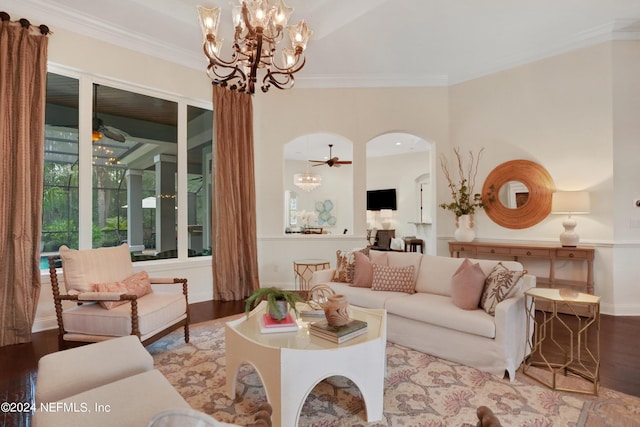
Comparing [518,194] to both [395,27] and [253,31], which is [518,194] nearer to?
Answer: [395,27]

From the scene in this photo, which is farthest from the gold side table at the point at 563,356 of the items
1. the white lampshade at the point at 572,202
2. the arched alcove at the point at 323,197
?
the arched alcove at the point at 323,197

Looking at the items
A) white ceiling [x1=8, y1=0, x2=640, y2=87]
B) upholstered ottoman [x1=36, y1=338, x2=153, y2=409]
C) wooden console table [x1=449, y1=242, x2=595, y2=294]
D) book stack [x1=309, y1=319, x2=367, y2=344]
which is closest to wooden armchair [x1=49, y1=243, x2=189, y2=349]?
upholstered ottoman [x1=36, y1=338, x2=153, y2=409]

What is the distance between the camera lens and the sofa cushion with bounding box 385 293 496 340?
2570 millimetres

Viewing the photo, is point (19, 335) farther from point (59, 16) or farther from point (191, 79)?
point (191, 79)

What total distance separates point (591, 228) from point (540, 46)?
2.53 metres

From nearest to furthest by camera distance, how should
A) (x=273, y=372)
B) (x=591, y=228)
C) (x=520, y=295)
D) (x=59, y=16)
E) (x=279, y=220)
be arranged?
(x=273, y=372) → (x=520, y=295) → (x=59, y=16) → (x=591, y=228) → (x=279, y=220)

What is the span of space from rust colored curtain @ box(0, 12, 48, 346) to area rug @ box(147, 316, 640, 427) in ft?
5.54

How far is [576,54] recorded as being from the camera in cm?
435

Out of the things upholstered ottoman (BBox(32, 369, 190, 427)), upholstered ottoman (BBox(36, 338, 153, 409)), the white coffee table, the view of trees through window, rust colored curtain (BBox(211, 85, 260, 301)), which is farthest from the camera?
rust colored curtain (BBox(211, 85, 260, 301))

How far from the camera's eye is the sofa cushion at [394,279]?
136 inches

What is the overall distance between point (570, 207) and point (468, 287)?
7.77 feet

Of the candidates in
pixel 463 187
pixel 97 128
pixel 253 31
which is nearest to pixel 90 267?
pixel 97 128

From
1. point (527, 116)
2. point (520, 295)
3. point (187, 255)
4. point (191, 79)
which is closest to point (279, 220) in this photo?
point (187, 255)

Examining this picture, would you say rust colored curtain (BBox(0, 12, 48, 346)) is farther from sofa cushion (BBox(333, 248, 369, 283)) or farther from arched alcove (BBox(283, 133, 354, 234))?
arched alcove (BBox(283, 133, 354, 234))
